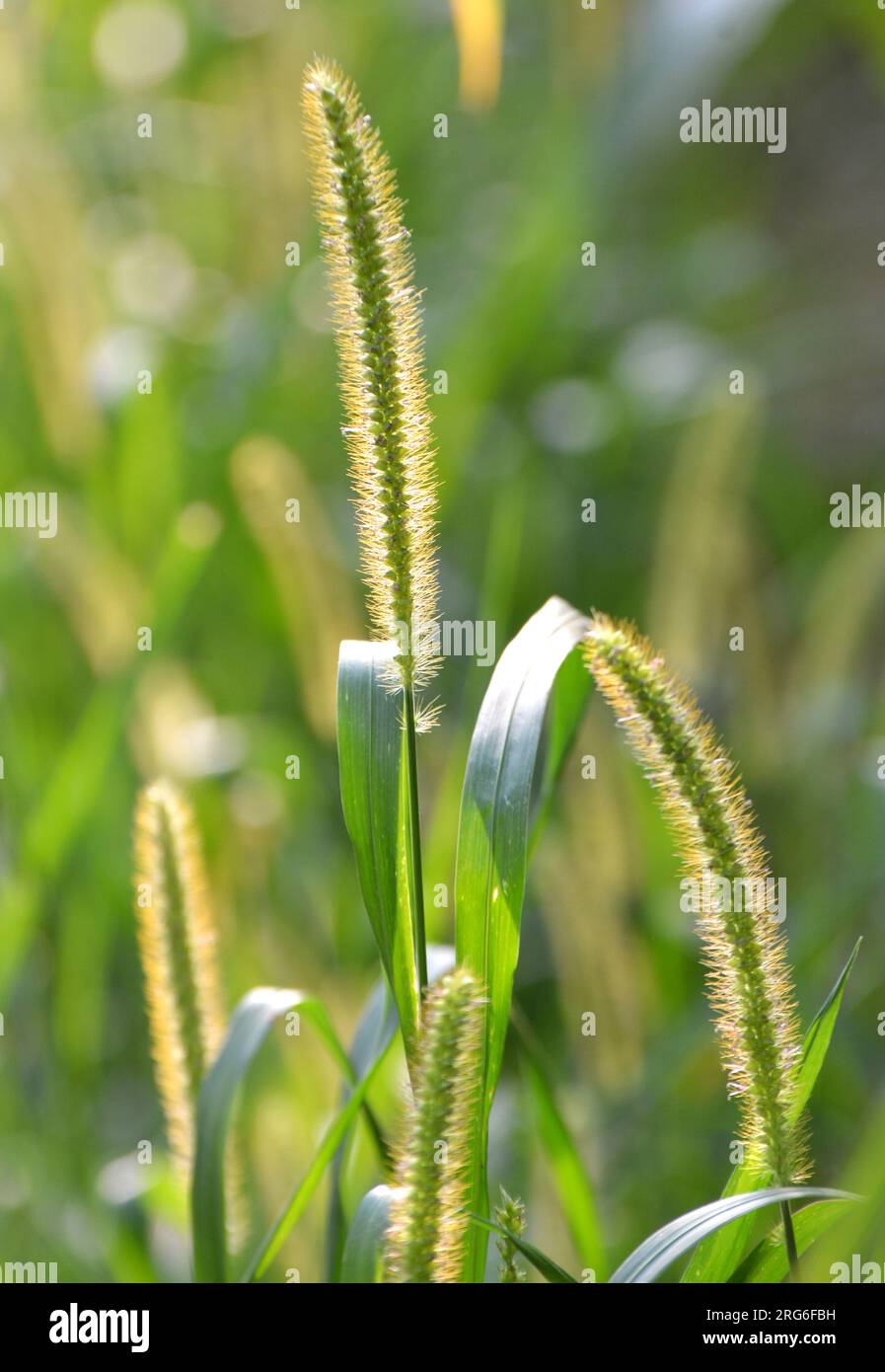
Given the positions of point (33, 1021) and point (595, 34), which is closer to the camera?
point (33, 1021)

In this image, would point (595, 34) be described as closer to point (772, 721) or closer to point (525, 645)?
point (772, 721)

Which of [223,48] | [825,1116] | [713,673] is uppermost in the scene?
[223,48]

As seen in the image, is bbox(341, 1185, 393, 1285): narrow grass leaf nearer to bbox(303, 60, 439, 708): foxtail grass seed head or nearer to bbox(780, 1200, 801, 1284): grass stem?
bbox(780, 1200, 801, 1284): grass stem

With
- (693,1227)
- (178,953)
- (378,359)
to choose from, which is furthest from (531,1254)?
(378,359)

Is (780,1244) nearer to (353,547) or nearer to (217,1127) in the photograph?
(217,1127)

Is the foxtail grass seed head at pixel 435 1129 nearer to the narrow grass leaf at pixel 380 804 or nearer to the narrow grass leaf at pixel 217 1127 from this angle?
the narrow grass leaf at pixel 380 804

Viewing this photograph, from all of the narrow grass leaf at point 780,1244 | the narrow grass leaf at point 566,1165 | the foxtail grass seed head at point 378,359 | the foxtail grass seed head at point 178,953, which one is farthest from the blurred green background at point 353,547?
the foxtail grass seed head at point 378,359
